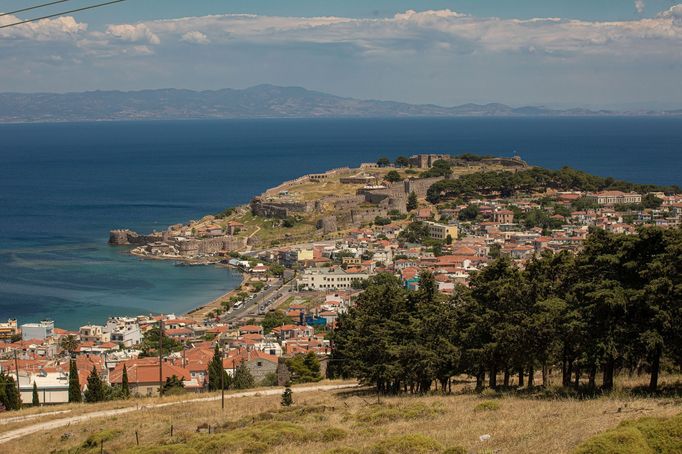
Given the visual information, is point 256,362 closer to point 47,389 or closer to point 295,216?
point 47,389

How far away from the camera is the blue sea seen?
47.2m

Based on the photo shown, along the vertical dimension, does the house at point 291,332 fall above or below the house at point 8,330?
above

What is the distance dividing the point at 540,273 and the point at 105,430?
8266mm

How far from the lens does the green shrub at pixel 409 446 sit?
34.4ft

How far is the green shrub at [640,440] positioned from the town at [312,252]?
1279cm

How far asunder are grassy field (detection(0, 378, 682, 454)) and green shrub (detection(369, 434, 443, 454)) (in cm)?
1

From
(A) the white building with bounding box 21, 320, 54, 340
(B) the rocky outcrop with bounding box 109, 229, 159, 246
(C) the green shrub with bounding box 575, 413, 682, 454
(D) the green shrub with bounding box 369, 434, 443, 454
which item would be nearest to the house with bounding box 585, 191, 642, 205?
(B) the rocky outcrop with bounding box 109, 229, 159, 246

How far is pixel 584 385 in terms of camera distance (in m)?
15.9

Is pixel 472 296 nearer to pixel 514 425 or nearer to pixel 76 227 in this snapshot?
pixel 514 425

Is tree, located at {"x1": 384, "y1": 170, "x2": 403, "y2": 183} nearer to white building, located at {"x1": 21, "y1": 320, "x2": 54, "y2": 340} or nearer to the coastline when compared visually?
the coastline

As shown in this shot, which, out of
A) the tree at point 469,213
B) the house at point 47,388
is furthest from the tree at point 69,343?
the tree at point 469,213

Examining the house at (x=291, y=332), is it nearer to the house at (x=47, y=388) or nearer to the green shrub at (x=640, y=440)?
the house at (x=47, y=388)


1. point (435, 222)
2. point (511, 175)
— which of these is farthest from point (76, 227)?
point (511, 175)

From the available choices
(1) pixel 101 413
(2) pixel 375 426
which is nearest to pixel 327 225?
(1) pixel 101 413
